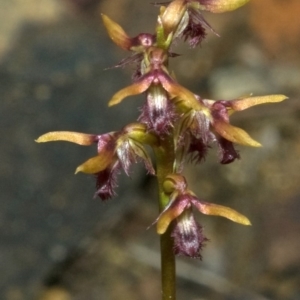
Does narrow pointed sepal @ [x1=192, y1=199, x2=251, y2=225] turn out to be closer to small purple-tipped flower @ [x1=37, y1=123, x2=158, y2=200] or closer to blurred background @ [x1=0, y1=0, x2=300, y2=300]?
small purple-tipped flower @ [x1=37, y1=123, x2=158, y2=200]

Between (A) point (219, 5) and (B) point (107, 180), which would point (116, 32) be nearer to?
(A) point (219, 5)

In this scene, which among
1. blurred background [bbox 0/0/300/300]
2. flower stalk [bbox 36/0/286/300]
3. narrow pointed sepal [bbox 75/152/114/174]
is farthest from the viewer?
blurred background [bbox 0/0/300/300]

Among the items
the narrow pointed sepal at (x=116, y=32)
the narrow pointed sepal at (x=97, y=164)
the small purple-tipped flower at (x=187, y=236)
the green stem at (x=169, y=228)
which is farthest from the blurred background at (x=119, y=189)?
the narrow pointed sepal at (x=116, y=32)

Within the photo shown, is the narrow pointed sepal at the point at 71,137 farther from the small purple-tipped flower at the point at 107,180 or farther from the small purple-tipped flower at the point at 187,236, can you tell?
the small purple-tipped flower at the point at 187,236

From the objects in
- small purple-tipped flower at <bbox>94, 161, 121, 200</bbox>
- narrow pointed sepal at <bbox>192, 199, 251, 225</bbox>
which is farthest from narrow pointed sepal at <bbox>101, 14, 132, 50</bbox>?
narrow pointed sepal at <bbox>192, 199, 251, 225</bbox>

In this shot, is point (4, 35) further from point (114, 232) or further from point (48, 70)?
point (114, 232)

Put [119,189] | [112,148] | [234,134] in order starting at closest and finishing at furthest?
[234,134]
[112,148]
[119,189]

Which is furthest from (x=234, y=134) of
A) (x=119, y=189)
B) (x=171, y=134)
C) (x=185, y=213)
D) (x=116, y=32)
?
(x=119, y=189)
